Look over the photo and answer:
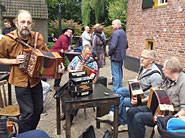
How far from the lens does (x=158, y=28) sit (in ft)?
25.0

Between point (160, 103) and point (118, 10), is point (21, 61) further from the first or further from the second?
point (118, 10)

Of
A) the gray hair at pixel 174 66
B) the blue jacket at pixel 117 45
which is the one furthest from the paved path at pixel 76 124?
the blue jacket at pixel 117 45

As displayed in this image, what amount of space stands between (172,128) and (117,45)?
3688mm

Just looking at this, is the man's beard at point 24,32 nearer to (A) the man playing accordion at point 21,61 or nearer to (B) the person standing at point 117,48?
(A) the man playing accordion at point 21,61

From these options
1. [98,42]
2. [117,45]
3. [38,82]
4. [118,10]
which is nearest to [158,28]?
[98,42]

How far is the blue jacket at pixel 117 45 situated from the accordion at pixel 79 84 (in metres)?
2.67

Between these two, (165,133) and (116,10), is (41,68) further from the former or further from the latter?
(116,10)

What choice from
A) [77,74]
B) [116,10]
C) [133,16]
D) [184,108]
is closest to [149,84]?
[184,108]

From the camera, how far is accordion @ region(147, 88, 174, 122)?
235 cm

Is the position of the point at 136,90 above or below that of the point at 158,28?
below

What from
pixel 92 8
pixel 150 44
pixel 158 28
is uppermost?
pixel 92 8

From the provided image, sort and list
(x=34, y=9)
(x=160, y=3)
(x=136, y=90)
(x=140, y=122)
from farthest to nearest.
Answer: (x=34, y=9), (x=160, y=3), (x=136, y=90), (x=140, y=122)

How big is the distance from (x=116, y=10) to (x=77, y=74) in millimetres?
23337

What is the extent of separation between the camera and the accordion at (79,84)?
279 cm
